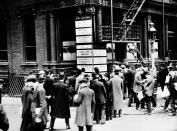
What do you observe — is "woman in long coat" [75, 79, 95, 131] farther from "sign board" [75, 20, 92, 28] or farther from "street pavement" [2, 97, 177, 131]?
"sign board" [75, 20, 92, 28]

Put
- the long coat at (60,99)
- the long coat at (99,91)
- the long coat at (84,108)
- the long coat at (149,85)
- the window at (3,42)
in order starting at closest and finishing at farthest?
the long coat at (84,108) → the long coat at (60,99) → the long coat at (99,91) → the long coat at (149,85) → the window at (3,42)

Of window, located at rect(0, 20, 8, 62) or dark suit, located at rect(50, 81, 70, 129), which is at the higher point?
window, located at rect(0, 20, 8, 62)

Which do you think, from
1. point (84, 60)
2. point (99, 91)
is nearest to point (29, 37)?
point (84, 60)

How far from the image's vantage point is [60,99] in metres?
12.3

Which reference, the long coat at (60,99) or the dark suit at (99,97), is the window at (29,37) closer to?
the dark suit at (99,97)

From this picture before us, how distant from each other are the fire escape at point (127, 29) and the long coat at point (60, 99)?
26.1 ft

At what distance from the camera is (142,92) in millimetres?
15422

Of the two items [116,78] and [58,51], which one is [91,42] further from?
[116,78]

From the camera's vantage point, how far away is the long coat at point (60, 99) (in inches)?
483

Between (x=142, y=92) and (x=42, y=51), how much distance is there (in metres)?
8.44

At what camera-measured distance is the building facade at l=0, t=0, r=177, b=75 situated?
19.7m

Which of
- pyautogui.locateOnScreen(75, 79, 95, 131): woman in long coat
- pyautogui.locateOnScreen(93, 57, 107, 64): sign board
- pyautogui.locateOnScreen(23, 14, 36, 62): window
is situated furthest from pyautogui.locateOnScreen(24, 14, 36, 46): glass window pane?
pyautogui.locateOnScreen(75, 79, 95, 131): woman in long coat

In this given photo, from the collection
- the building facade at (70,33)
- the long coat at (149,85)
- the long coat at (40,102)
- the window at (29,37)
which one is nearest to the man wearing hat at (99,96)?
the long coat at (149,85)

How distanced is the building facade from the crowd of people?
2.34 metres
